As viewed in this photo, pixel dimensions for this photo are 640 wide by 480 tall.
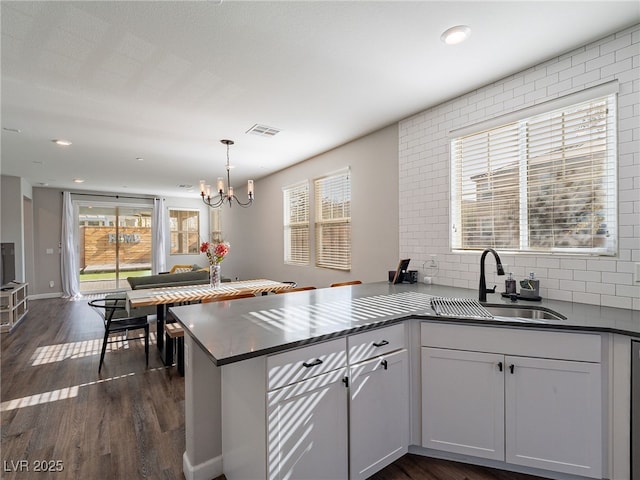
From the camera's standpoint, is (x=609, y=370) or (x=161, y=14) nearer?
(x=609, y=370)

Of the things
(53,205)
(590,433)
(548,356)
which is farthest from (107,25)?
(53,205)

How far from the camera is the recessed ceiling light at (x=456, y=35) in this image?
1876 mm

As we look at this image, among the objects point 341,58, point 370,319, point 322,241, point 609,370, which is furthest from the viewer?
point 322,241

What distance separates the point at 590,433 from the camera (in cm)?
154

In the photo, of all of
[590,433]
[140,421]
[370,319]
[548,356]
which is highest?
[370,319]

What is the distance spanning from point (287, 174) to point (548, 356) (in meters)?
4.59

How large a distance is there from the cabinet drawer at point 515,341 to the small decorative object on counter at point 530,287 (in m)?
0.72

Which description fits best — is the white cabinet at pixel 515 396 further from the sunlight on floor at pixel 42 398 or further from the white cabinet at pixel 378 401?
the sunlight on floor at pixel 42 398

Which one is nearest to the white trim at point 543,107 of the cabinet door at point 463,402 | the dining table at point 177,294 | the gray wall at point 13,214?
the cabinet door at point 463,402

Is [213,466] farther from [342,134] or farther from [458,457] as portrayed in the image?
[342,134]

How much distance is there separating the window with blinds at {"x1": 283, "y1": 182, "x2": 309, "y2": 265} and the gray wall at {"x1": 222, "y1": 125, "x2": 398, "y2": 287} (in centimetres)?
12

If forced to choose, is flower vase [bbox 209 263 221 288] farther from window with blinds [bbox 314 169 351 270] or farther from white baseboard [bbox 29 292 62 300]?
white baseboard [bbox 29 292 62 300]

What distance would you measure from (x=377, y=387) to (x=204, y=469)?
105 cm

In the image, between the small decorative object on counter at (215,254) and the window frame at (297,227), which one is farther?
the window frame at (297,227)
